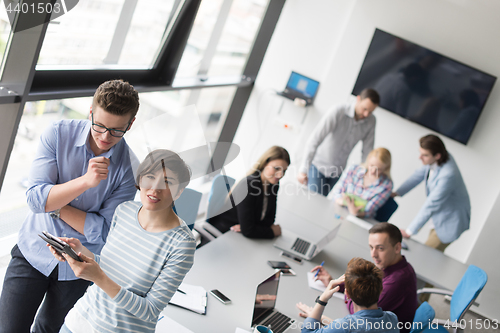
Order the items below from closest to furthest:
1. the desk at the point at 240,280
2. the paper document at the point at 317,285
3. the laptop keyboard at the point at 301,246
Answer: the desk at the point at 240,280
the paper document at the point at 317,285
the laptop keyboard at the point at 301,246

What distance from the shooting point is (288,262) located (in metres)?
2.82

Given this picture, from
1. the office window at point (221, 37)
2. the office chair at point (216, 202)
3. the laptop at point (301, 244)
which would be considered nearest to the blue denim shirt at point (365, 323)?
the office chair at point (216, 202)

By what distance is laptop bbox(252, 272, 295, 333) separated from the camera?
Answer: 6.82ft

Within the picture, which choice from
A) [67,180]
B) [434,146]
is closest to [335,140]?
[434,146]

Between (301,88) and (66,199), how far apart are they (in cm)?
404

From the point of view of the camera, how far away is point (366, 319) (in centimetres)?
193

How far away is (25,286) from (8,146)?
36.8 inches

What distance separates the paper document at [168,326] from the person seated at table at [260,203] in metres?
1.08

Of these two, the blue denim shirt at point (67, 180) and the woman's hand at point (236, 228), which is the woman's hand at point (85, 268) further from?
the woman's hand at point (236, 228)

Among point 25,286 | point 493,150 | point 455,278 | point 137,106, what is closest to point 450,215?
point 455,278

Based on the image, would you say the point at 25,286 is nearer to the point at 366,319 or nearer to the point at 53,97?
the point at 53,97

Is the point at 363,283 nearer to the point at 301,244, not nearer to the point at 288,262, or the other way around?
the point at 288,262

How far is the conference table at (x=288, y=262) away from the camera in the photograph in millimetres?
2102

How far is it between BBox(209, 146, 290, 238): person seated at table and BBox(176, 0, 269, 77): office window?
161 centimetres
